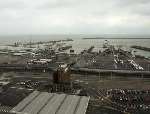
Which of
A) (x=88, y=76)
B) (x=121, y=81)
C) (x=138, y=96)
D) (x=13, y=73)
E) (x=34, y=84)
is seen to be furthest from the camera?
(x=13, y=73)

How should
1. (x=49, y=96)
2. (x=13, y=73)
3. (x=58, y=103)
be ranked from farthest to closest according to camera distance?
(x=13, y=73) < (x=49, y=96) < (x=58, y=103)

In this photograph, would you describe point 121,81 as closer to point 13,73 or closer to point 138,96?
point 138,96

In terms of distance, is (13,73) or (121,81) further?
(13,73)

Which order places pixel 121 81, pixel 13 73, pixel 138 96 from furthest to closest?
pixel 13 73
pixel 121 81
pixel 138 96

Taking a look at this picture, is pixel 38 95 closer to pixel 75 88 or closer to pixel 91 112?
pixel 91 112

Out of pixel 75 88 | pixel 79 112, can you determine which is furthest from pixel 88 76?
pixel 79 112

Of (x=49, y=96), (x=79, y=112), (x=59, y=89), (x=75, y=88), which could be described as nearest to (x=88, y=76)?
(x=75, y=88)
